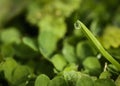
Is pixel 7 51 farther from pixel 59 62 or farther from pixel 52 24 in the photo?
pixel 52 24

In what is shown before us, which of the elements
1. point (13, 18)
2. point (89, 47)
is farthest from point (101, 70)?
point (13, 18)

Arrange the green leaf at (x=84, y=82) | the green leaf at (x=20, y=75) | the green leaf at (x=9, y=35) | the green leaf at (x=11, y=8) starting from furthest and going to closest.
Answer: the green leaf at (x=11, y=8), the green leaf at (x=9, y=35), the green leaf at (x=20, y=75), the green leaf at (x=84, y=82)

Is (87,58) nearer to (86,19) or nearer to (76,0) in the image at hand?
(86,19)

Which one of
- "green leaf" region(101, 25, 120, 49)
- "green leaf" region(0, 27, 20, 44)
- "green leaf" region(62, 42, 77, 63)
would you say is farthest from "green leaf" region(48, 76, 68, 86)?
"green leaf" region(0, 27, 20, 44)

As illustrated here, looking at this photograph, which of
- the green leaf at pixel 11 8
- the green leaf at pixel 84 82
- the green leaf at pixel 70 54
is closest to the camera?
the green leaf at pixel 84 82

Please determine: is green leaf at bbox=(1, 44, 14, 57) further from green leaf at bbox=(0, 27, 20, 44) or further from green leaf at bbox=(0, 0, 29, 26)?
green leaf at bbox=(0, 0, 29, 26)

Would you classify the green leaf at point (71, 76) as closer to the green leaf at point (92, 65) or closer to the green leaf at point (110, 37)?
the green leaf at point (92, 65)

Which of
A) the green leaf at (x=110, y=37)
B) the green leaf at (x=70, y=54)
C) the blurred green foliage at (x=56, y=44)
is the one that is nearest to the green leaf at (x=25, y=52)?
the blurred green foliage at (x=56, y=44)
